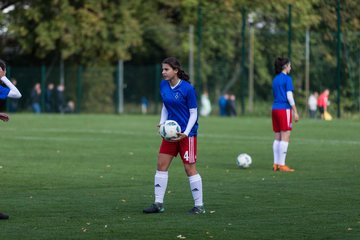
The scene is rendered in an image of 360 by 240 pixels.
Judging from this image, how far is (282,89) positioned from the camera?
20547 millimetres

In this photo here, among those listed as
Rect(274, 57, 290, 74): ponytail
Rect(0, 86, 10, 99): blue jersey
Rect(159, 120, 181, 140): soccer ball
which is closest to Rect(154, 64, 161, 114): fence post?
Rect(274, 57, 290, 74): ponytail

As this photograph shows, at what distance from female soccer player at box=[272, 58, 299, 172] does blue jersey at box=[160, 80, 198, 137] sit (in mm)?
7136

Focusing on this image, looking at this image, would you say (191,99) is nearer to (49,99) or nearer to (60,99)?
(60,99)

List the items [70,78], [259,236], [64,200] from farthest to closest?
[70,78], [64,200], [259,236]

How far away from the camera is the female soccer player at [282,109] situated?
20.4 meters

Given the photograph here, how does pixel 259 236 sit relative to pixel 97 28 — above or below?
below

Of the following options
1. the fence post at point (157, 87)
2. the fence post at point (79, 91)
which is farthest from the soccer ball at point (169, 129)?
the fence post at point (79, 91)

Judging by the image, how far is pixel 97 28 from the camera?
196 ft

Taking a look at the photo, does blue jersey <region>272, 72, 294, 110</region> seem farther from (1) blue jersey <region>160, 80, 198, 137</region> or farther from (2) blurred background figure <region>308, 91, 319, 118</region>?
(2) blurred background figure <region>308, 91, 319, 118</region>

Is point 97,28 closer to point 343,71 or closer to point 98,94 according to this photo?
point 98,94

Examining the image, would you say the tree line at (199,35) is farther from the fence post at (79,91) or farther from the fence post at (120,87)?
the fence post at (120,87)

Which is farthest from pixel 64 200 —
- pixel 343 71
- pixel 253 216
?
pixel 343 71

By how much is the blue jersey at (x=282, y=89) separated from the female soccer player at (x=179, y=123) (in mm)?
7178

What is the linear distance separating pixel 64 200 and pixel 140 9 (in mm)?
49811
